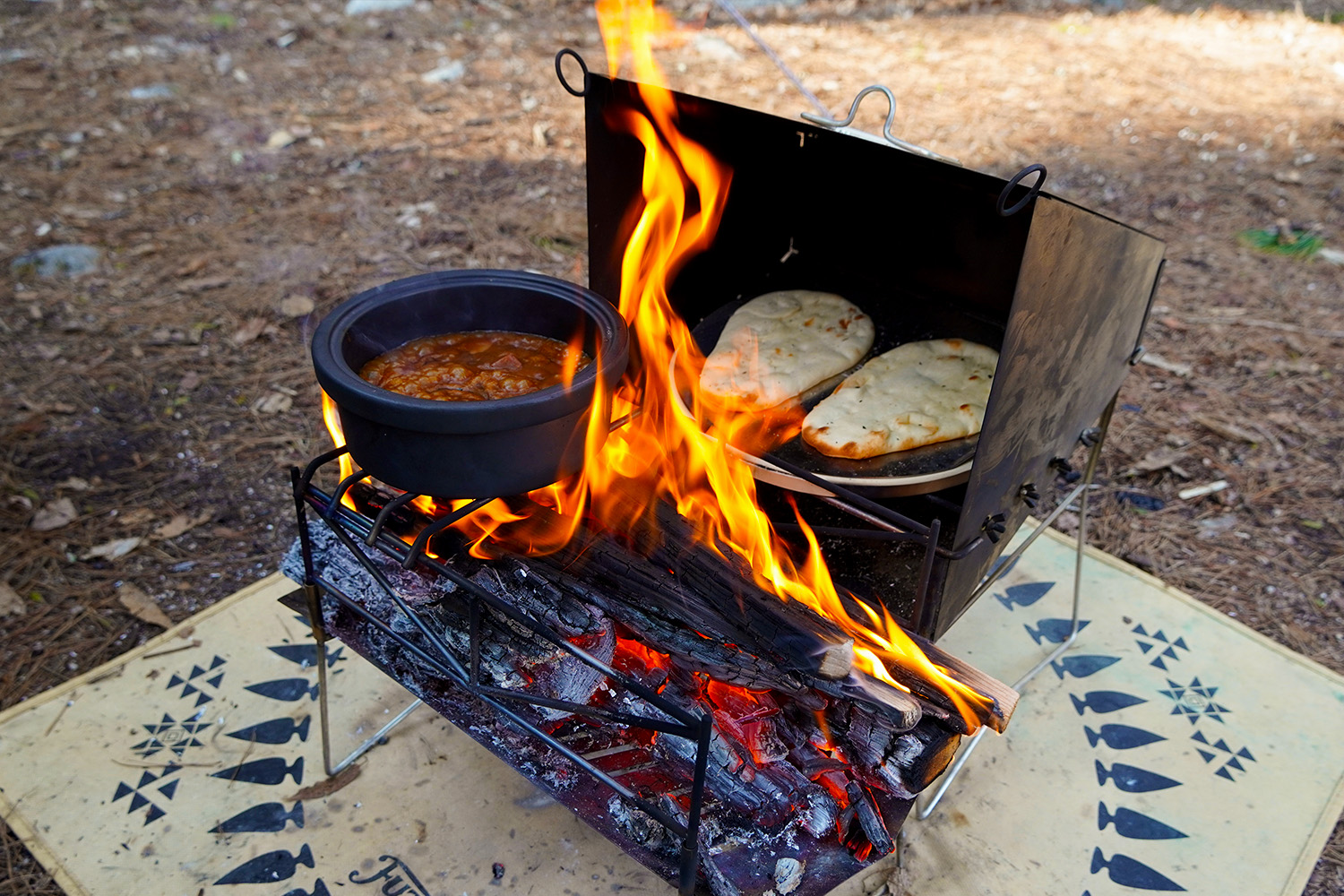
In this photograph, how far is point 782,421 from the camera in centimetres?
253

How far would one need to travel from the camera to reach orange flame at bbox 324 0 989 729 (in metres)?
2.07

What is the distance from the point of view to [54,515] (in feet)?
11.4

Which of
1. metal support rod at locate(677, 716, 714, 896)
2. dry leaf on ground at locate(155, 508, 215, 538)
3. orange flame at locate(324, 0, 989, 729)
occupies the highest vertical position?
orange flame at locate(324, 0, 989, 729)

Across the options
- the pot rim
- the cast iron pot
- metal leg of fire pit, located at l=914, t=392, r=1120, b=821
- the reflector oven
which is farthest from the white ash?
the pot rim

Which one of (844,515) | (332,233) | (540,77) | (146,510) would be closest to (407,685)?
(844,515)

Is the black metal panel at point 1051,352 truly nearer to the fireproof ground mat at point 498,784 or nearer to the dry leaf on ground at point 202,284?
the fireproof ground mat at point 498,784

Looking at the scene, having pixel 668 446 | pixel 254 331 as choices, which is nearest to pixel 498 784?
pixel 668 446

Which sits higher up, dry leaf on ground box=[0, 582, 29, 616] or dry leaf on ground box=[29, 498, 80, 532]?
dry leaf on ground box=[29, 498, 80, 532]

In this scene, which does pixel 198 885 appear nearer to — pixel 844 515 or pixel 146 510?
pixel 146 510

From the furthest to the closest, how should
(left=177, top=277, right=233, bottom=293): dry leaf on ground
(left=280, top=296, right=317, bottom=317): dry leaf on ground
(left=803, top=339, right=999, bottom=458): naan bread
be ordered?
(left=177, top=277, right=233, bottom=293): dry leaf on ground, (left=280, top=296, right=317, bottom=317): dry leaf on ground, (left=803, top=339, right=999, bottom=458): naan bread

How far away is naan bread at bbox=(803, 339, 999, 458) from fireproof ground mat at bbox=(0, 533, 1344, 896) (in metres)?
1.04

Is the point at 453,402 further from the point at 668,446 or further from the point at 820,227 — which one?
the point at 820,227

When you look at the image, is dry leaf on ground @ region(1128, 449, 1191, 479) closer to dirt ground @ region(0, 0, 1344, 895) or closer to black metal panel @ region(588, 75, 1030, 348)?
dirt ground @ region(0, 0, 1344, 895)

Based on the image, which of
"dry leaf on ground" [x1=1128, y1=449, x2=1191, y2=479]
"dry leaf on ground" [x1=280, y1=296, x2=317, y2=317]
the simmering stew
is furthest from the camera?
"dry leaf on ground" [x1=280, y1=296, x2=317, y2=317]
